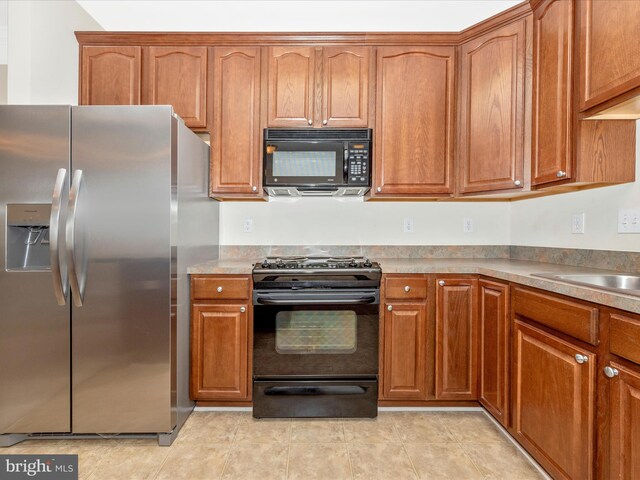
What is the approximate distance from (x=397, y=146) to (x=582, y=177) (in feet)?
3.53

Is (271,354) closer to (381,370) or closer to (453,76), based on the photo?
(381,370)

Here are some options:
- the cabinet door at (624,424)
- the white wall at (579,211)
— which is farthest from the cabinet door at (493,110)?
the cabinet door at (624,424)

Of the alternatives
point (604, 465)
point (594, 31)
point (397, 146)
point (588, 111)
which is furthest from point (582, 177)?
point (604, 465)

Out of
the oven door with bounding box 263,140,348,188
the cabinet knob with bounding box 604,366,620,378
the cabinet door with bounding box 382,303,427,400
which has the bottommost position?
the cabinet door with bounding box 382,303,427,400

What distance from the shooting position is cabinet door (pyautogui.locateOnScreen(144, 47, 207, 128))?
8.11 ft

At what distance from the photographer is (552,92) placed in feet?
6.33

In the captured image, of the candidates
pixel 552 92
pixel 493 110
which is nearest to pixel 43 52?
pixel 493 110

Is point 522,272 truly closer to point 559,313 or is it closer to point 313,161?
point 559,313

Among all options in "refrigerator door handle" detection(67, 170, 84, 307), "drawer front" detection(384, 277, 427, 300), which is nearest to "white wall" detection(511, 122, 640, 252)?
"drawer front" detection(384, 277, 427, 300)

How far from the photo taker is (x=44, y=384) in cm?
187

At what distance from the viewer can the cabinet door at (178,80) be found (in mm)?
2473

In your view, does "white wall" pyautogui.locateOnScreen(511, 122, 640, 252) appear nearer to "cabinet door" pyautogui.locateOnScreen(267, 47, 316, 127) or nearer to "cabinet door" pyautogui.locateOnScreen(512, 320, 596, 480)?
"cabinet door" pyautogui.locateOnScreen(512, 320, 596, 480)

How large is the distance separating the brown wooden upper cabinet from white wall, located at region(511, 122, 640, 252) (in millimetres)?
1346

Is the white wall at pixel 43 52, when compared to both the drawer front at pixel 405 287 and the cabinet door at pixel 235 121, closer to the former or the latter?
the cabinet door at pixel 235 121
